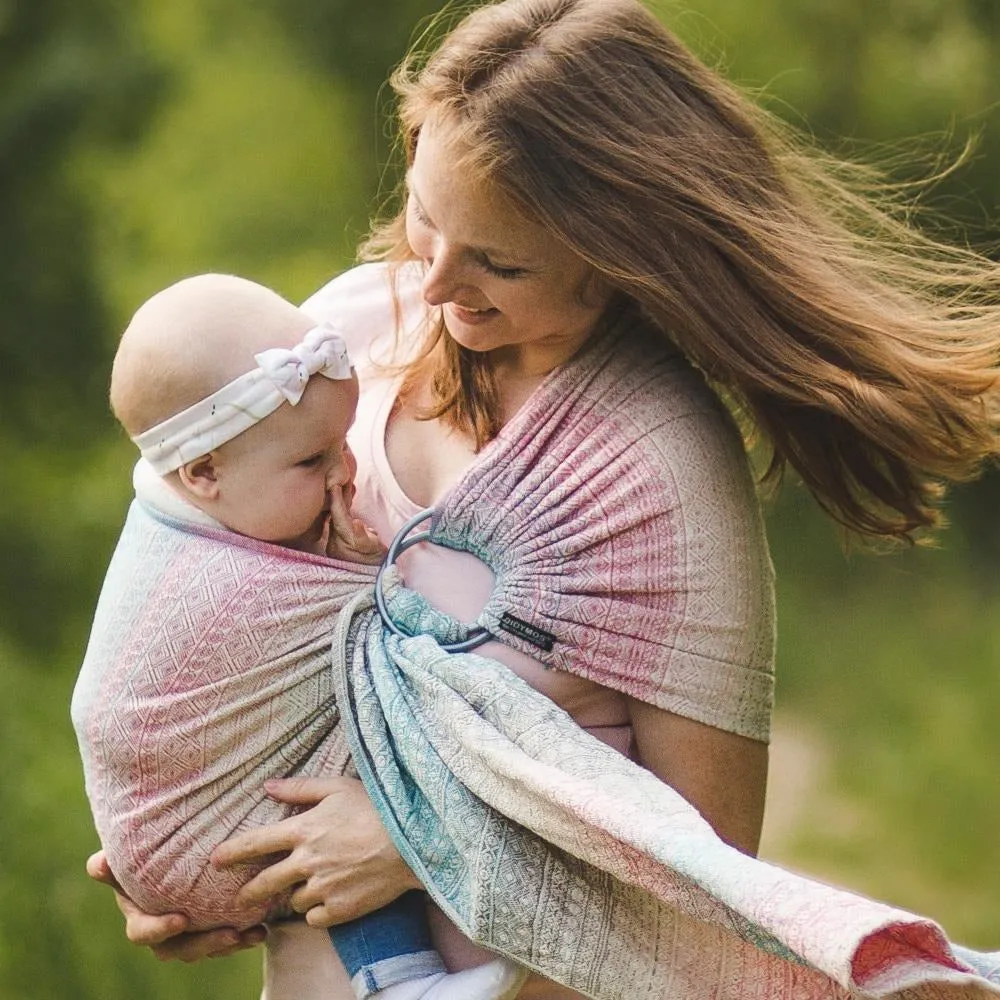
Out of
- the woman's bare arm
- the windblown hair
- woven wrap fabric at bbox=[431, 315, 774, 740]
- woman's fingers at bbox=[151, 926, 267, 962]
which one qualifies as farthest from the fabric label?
woman's fingers at bbox=[151, 926, 267, 962]

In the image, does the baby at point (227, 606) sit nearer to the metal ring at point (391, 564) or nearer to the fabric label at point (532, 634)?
the metal ring at point (391, 564)

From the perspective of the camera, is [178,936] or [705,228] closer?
[705,228]

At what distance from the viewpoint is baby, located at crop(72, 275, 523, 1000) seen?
1741mm

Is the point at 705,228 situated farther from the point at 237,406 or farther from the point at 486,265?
the point at 237,406

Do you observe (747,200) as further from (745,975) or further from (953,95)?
(953,95)

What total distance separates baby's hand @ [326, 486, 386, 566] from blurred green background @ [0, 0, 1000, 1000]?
2061mm

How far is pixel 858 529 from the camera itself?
6.49 feet

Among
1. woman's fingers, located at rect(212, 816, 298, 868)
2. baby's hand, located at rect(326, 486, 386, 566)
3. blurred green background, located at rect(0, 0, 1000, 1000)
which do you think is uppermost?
A: baby's hand, located at rect(326, 486, 386, 566)

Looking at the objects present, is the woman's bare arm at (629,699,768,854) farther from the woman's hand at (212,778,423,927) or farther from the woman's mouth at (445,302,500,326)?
the woman's mouth at (445,302,500,326)

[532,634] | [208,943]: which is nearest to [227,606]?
[532,634]

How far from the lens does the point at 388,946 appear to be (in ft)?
5.84

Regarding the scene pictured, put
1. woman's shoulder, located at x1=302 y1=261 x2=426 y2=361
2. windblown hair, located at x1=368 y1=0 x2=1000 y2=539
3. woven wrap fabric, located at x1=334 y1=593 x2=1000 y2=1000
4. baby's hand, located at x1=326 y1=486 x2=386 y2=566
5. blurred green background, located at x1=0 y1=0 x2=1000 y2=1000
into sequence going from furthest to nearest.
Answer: blurred green background, located at x1=0 y1=0 x2=1000 y2=1000
woman's shoulder, located at x1=302 y1=261 x2=426 y2=361
baby's hand, located at x1=326 y1=486 x2=386 y2=566
windblown hair, located at x1=368 y1=0 x2=1000 y2=539
woven wrap fabric, located at x1=334 y1=593 x2=1000 y2=1000

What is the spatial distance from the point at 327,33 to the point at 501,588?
3.78m

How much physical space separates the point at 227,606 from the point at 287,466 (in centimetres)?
16
